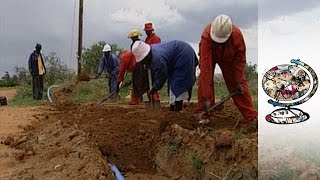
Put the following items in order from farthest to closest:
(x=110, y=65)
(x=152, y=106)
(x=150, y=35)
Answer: (x=110, y=65), (x=150, y=35), (x=152, y=106)

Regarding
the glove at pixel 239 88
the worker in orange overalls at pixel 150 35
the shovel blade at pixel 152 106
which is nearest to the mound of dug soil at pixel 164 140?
the shovel blade at pixel 152 106

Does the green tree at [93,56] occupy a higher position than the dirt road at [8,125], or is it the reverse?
the green tree at [93,56]

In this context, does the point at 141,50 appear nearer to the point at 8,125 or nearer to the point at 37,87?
the point at 8,125

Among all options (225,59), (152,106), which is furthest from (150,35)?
(225,59)

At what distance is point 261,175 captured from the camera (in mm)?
3895

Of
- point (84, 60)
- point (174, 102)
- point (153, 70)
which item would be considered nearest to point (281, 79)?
point (153, 70)

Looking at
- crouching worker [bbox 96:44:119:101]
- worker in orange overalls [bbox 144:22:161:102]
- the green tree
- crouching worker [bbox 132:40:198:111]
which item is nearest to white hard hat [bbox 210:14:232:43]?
crouching worker [bbox 132:40:198:111]
